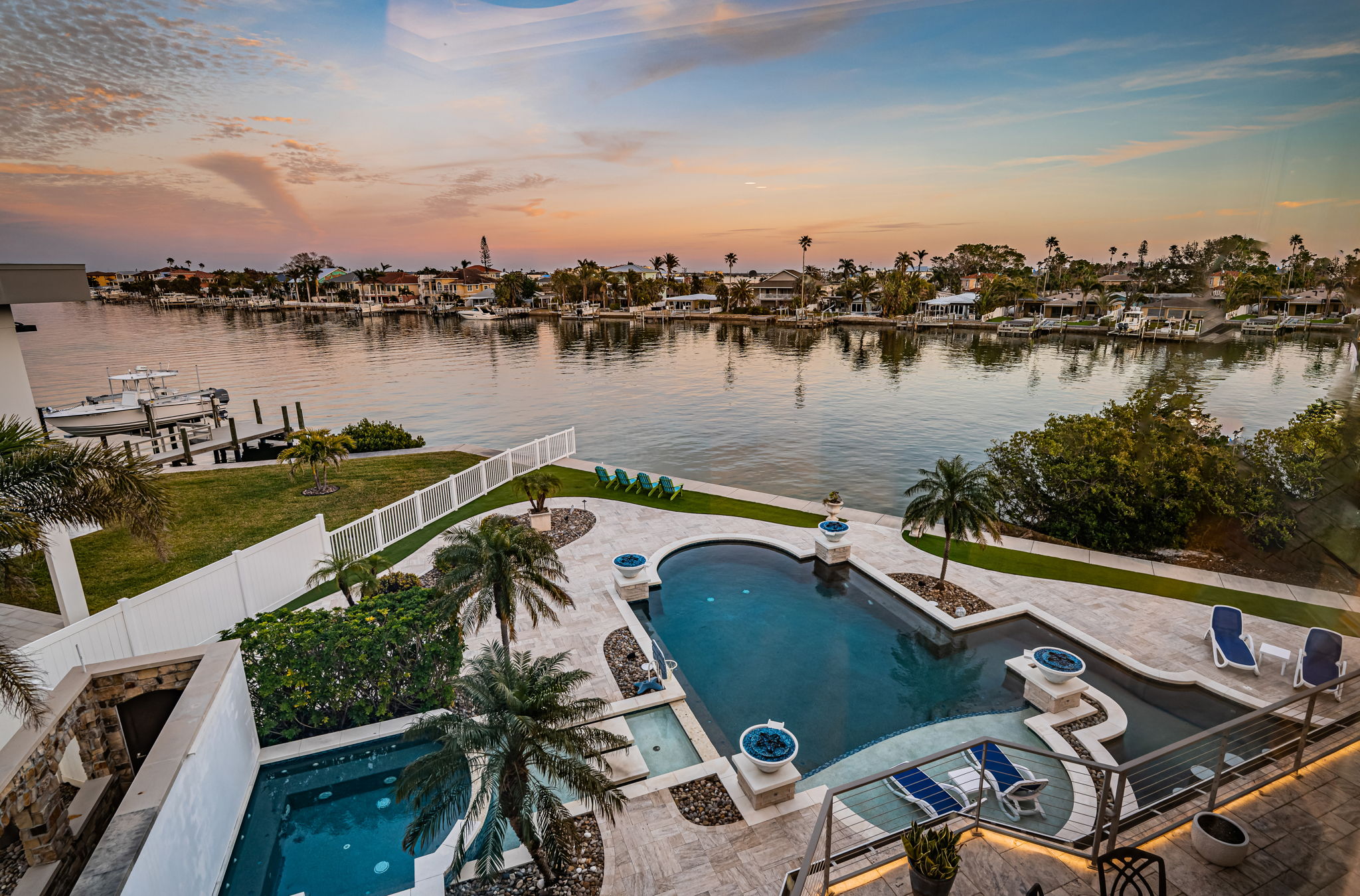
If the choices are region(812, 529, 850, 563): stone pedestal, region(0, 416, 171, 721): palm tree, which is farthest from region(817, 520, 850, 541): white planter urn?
region(0, 416, 171, 721): palm tree

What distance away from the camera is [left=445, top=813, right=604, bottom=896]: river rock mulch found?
693 centimetres

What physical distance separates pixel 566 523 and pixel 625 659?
690 cm

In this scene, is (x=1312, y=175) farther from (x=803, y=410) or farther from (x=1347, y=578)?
(x=803, y=410)

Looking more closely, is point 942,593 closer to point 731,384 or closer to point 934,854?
point 934,854

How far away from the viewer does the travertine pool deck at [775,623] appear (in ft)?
17.1

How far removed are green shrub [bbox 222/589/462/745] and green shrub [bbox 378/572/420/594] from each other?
1848 mm

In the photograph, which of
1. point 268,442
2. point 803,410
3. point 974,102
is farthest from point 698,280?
point 974,102

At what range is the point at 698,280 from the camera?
464 feet

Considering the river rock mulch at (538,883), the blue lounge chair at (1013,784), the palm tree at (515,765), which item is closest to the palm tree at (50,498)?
the palm tree at (515,765)

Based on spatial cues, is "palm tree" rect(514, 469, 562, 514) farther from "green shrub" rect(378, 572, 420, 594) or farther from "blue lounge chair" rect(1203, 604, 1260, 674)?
"blue lounge chair" rect(1203, 604, 1260, 674)

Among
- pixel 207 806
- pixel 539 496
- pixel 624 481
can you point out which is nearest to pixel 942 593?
pixel 539 496

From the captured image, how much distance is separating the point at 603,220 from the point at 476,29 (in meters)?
30.1

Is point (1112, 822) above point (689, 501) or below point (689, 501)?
above

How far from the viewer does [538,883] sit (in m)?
7.01
